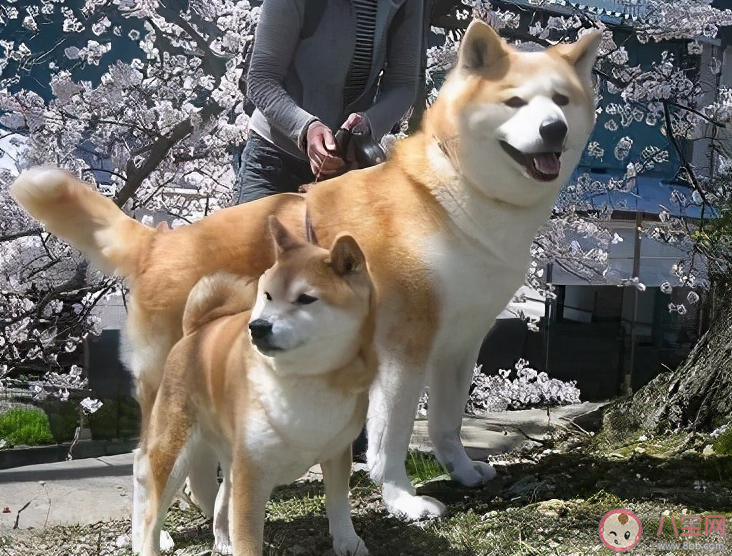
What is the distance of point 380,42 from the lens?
7.47 ft

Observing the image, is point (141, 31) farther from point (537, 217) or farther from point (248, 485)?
point (248, 485)

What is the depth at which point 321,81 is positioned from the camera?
2.27m

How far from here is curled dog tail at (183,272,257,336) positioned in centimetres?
193

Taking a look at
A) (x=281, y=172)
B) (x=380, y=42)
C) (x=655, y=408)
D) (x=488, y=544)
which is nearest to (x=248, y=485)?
(x=488, y=544)

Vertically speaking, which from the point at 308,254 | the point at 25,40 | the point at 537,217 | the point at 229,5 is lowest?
the point at 308,254

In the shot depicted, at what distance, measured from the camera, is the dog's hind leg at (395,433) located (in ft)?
6.82

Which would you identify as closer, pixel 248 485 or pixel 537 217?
pixel 248 485

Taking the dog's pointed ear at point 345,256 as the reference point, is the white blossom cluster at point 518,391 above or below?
below

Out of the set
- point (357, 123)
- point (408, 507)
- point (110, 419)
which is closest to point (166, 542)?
point (408, 507)

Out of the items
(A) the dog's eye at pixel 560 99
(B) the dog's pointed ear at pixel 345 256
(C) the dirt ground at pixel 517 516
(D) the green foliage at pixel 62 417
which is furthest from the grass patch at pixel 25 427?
(A) the dog's eye at pixel 560 99

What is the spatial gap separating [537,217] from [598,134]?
2.60 m

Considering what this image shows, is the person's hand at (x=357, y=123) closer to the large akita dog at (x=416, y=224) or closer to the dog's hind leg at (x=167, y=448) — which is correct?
the large akita dog at (x=416, y=224)

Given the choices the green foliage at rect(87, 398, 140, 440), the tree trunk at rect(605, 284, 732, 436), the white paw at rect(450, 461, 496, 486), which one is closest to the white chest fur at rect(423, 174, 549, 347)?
the white paw at rect(450, 461, 496, 486)

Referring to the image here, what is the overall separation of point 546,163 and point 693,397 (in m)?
2.10
